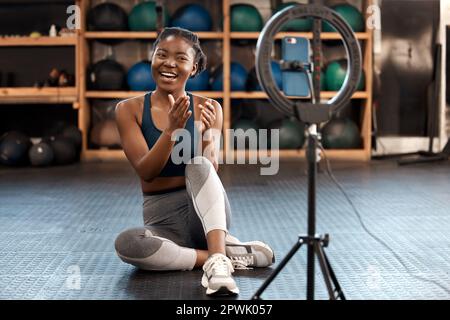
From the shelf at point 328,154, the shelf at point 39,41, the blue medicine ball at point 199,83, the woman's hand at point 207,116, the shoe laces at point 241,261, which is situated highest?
the shelf at point 39,41

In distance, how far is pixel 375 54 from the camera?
6719mm

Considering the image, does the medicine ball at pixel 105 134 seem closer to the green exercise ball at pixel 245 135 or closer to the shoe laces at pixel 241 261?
the green exercise ball at pixel 245 135

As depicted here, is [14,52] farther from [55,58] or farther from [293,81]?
[293,81]

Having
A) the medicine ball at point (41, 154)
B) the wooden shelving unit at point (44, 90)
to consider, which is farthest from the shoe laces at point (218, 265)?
the wooden shelving unit at point (44, 90)

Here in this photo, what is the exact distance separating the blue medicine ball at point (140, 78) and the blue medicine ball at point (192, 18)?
47cm

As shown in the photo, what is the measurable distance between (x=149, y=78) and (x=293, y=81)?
4.62 metres

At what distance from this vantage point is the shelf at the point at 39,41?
251 inches

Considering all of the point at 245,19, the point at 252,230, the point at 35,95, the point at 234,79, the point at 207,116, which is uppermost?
the point at 245,19

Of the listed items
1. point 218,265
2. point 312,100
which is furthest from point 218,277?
point 312,100

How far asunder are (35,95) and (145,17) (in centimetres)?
121

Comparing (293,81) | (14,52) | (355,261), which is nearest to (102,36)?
(14,52)

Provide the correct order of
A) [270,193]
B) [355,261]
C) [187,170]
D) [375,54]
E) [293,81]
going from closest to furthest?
[293,81]
[187,170]
[355,261]
[270,193]
[375,54]

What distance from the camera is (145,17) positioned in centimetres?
636

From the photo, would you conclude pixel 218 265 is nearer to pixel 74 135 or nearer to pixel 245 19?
pixel 74 135
